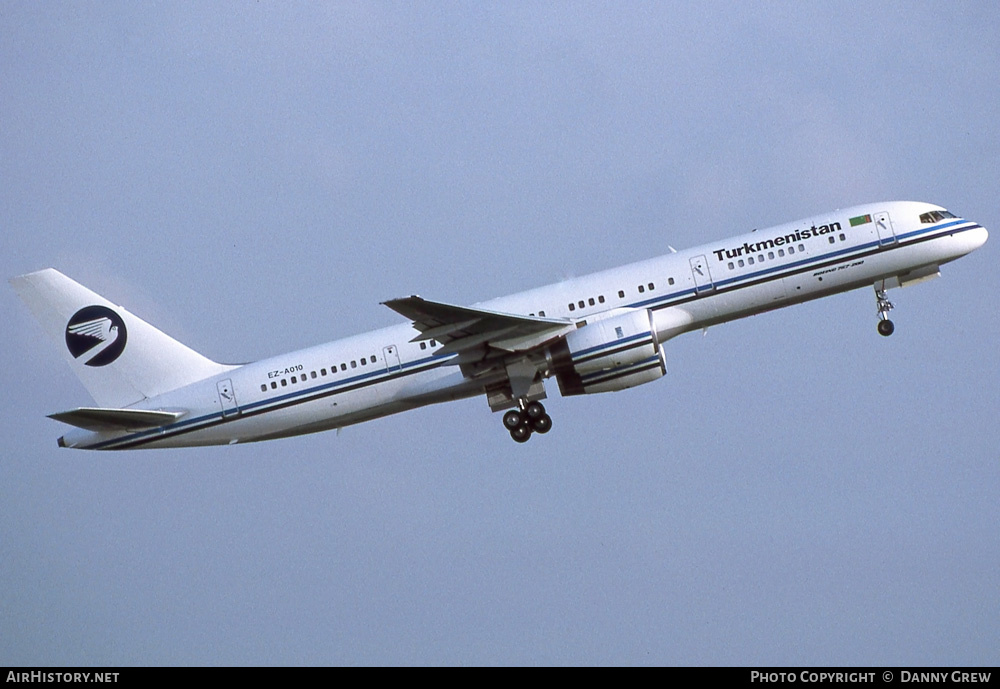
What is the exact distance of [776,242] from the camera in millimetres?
47844

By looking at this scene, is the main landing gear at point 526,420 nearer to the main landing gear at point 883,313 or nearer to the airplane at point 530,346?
the airplane at point 530,346

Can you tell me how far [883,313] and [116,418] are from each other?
27.8 meters

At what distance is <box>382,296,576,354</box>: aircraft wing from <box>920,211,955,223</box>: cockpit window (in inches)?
512

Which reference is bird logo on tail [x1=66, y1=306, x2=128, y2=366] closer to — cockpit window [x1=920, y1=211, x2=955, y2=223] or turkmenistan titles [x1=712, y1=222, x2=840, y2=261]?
turkmenistan titles [x1=712, y1=222, x2=840, y2=261]

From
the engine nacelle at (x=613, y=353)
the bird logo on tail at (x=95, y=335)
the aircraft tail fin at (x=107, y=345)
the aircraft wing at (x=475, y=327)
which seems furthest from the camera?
the bird logo on tail at (x=95, y=335)

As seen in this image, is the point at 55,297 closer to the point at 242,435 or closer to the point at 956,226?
the point at 242,435

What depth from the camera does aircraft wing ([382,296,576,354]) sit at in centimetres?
4475

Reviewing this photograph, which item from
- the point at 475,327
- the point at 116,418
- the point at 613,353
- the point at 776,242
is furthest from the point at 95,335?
the point at 776,242

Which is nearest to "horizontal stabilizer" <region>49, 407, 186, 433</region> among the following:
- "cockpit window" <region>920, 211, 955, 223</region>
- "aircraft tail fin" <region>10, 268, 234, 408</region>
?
"aircraft tail fin" <region>10, 268, 234, 408</region>

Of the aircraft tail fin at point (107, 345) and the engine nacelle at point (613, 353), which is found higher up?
the aircraft tail fin at point (107, 345)

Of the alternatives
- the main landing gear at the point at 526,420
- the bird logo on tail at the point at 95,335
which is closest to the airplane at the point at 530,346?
the main landing gear at the point at 526,420

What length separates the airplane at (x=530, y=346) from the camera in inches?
1854

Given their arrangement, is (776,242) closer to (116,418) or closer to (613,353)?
(613,353)

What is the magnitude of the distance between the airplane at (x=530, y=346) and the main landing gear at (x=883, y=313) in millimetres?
51
